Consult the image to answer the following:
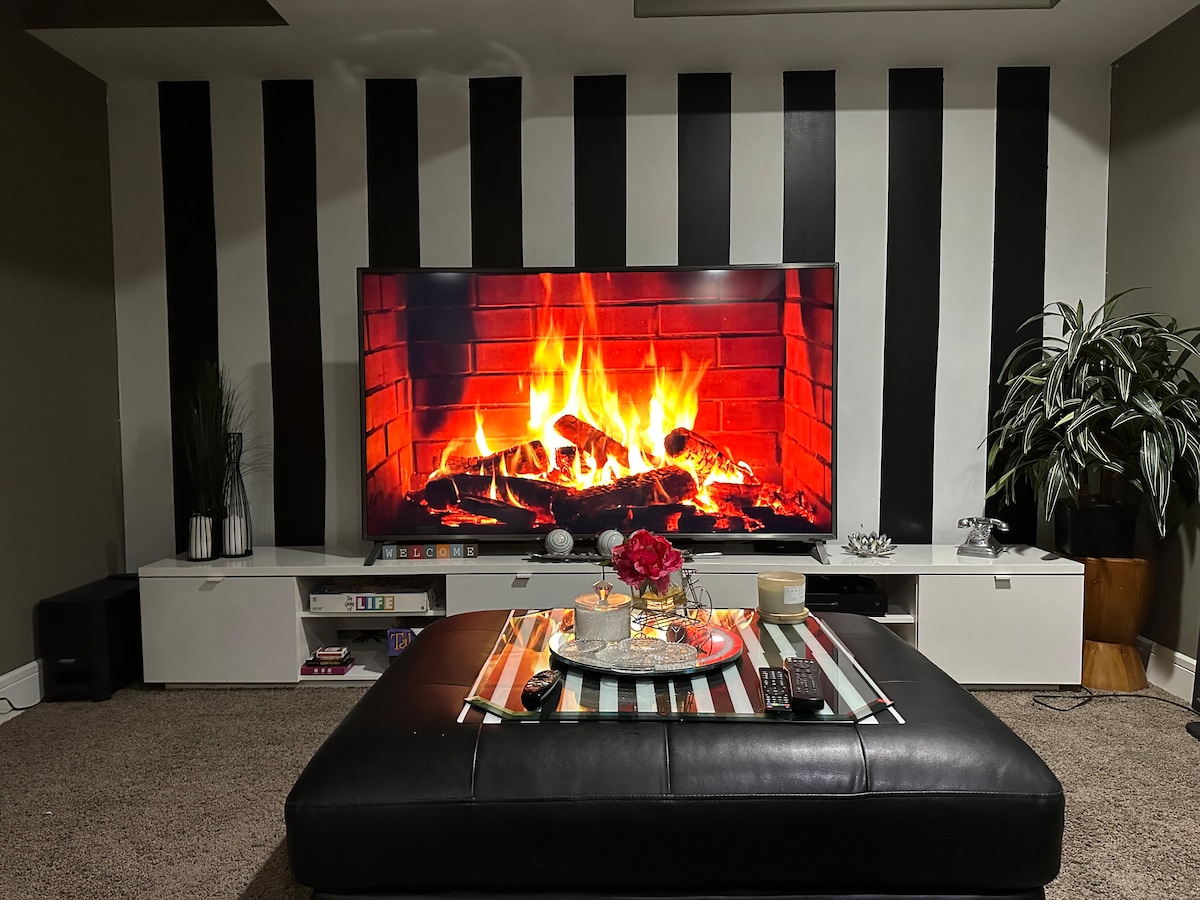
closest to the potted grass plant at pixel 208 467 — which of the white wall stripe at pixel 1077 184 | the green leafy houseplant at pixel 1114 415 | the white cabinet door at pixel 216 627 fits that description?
the white cabinet door at pixel 216 627

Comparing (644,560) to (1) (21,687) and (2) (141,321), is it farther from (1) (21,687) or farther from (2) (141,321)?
(2) (141,321)

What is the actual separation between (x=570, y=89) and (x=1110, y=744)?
3.08 meters

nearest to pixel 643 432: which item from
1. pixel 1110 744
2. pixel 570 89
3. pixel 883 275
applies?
pixel 883 275

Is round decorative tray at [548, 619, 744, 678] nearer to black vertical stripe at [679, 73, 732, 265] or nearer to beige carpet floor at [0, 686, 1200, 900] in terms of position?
beige carpet floor at [0, 686, 1200, 900]

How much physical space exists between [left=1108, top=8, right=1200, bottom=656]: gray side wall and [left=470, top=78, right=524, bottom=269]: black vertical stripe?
7.95ft

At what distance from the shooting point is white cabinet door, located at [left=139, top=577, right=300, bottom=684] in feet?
10.6

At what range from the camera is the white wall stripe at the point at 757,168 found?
362 cm

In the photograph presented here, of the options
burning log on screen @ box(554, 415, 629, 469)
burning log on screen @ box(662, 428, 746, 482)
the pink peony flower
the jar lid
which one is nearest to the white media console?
burning log on screen @ box(662, 428, 746, 482)

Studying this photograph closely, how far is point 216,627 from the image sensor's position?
127 inches

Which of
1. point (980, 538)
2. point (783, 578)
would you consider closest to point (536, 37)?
point (783, 578)

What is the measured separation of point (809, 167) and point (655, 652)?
97.0 inches

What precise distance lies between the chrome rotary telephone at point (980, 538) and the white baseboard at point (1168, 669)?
632 millimetres

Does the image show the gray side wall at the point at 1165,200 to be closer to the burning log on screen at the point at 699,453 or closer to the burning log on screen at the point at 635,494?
A: the burning log on screen at the point at 699,453

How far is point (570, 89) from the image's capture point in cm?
364
